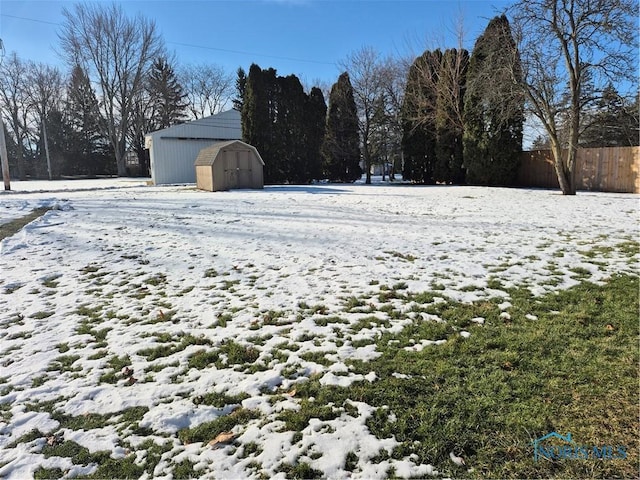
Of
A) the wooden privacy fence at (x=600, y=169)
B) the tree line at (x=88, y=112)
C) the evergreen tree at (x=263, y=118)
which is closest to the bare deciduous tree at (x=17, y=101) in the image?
the tree line at (x=88, y=112)

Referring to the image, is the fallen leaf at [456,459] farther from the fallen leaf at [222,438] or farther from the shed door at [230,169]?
the shed door at [230,169]

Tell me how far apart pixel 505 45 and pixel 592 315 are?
13.1 metres

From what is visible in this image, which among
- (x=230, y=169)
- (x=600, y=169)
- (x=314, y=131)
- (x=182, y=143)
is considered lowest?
(x=600, y=169)

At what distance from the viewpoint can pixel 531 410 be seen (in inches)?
87.4

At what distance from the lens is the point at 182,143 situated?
25.6 m

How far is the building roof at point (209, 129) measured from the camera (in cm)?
2523

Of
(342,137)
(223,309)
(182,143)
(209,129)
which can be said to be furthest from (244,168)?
(223,309)

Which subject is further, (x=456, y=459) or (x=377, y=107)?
(x=377, y=107)

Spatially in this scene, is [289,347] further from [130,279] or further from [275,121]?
[275,121]

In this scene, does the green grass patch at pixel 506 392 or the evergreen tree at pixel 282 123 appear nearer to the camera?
the green grass patch at pixel 506 392

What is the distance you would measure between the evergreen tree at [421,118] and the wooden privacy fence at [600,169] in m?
5.57

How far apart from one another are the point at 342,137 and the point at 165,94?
945 inches

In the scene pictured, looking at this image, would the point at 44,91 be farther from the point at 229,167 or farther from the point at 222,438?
the point at 222,438

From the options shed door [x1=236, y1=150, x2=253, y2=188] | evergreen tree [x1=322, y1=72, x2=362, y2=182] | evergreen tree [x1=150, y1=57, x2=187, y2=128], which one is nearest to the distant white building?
evergreen tree [x1=322, y1=72, x2=362, y2=182]
